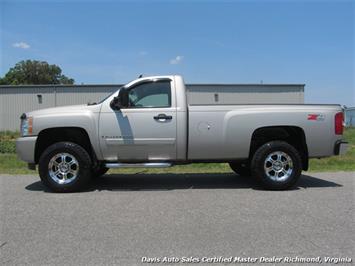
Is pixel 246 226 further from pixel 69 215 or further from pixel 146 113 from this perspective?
pixel 146 113

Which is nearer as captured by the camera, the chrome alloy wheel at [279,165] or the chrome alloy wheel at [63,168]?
the chrome alloy wheel at [63,168]

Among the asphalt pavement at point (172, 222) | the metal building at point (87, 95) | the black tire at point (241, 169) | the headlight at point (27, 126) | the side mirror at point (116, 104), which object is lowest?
the asphalt pavement at point (172, 222)

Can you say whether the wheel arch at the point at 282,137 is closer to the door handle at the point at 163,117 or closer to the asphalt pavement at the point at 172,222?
the asphalt pavement at the point at 172,222

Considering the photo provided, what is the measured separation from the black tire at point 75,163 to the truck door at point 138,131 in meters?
0.40

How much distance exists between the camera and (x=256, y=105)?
7.88 m

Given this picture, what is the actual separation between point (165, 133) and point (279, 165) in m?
2.20

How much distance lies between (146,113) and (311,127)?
3.03 meters

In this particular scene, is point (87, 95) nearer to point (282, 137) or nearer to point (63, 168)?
point (63, 168)

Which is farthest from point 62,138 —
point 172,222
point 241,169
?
point 241,169

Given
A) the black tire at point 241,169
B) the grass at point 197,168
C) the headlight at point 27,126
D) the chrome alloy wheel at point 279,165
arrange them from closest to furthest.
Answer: the headlight at point 27,126 → the chrome alloy wheel at point 279,165 → the black tire at point 241,169 → the grass at point 197,168

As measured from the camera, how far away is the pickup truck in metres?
7.65

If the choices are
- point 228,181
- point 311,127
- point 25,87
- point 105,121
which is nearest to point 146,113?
point 105,121

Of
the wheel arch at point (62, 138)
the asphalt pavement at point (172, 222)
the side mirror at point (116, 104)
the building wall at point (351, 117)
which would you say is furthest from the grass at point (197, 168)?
the building wall at point (351, 117)

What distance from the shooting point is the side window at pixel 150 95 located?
7.79 meters
